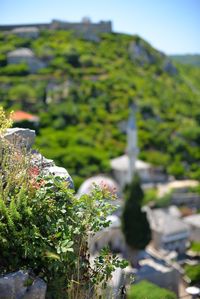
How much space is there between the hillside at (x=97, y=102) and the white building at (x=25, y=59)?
812 millimetres

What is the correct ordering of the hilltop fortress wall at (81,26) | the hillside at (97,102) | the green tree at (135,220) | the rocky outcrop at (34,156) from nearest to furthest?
1. the rocky outcrop at (34,156)
2. the green tree at (135,220)
3. the hillside at (97,102)
4. the hilltop fortress wall at (81,26)

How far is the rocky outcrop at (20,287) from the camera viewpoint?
296 cm

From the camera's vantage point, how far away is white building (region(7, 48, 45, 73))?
165 feet

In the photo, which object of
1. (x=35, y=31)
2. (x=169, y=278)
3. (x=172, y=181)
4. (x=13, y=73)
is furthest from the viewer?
(x=35, y=31)

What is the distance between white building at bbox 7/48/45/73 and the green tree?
3449 cm

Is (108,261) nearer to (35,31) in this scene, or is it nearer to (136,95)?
(136,95)

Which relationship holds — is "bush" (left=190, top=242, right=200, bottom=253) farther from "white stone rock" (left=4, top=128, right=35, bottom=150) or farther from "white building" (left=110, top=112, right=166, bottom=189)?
"white stone rock" (left=4, top=128, right=35, bottom=150)

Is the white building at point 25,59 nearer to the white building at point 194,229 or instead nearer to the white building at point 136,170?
the white building at point 136,170

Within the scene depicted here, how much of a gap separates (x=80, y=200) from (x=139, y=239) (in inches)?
641

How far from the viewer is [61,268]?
3205 mm

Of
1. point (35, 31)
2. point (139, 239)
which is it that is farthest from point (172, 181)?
point (35, 31)

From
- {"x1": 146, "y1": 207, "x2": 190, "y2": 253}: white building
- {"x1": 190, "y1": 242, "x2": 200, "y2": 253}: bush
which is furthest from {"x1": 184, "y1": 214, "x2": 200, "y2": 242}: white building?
{"x1": 146, "y1": 207, "x2": 190, "y2": 253}: white building

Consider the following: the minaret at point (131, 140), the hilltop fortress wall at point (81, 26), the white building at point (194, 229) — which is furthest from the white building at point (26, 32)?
the white building at point (194, 229)

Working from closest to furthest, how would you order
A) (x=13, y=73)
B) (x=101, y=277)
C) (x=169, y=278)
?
(x=101, y=277)
(x=169, y=278)
(x=13, y=73)
